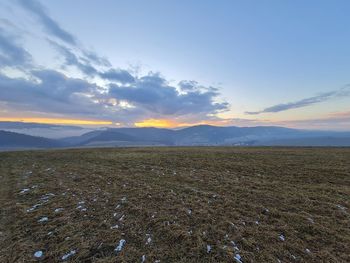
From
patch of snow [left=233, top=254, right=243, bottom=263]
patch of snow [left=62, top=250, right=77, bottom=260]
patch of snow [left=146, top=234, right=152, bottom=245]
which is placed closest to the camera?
patch of snow [left=233, top=254, right=243, bottom=263]

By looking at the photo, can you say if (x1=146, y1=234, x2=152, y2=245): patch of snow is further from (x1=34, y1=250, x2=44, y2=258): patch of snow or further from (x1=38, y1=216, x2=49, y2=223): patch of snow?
(x1=38, y1=216, x2=49, y2=223): patch of snow

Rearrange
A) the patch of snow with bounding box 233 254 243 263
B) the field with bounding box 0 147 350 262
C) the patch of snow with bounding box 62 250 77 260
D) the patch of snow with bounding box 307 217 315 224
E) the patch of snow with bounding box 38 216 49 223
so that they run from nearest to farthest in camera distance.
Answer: the patch of snow with bounding box 233 254 243 263 → the patch of snow with bounding box 62 250 77 260 → the field with bounding box 0 147 350 262 → the patch of snow with bounding box 307 217 315 224 → the patch of snow with bounding box 38 216 49 223

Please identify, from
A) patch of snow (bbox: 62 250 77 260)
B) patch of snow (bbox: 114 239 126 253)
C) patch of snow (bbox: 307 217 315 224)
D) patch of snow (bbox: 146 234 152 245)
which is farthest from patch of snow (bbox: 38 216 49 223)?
patch of snow (bbox: 307 217 315 224)

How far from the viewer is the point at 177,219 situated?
891cm

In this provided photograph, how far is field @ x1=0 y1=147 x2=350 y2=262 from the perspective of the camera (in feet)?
22.0

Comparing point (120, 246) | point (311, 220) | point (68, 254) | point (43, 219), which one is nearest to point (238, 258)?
point (120, 246)

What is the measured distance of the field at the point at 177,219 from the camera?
6.69 meters

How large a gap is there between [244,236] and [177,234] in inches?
105

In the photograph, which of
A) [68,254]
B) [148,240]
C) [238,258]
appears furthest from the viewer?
[148,240]

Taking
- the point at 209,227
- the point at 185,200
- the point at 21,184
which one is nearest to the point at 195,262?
the point at 209,227

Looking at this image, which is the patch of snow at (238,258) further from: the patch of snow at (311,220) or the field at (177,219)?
the patch of snow at (311,220)

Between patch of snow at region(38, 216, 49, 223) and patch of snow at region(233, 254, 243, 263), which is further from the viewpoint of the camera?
patch of snow at region(38, 216, 49, 223)

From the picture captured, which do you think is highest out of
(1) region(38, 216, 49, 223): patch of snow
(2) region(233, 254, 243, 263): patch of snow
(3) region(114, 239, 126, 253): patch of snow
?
(1) region(38, 216, 49, 223): patch of snow

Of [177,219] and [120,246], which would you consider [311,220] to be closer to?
[177,219]
